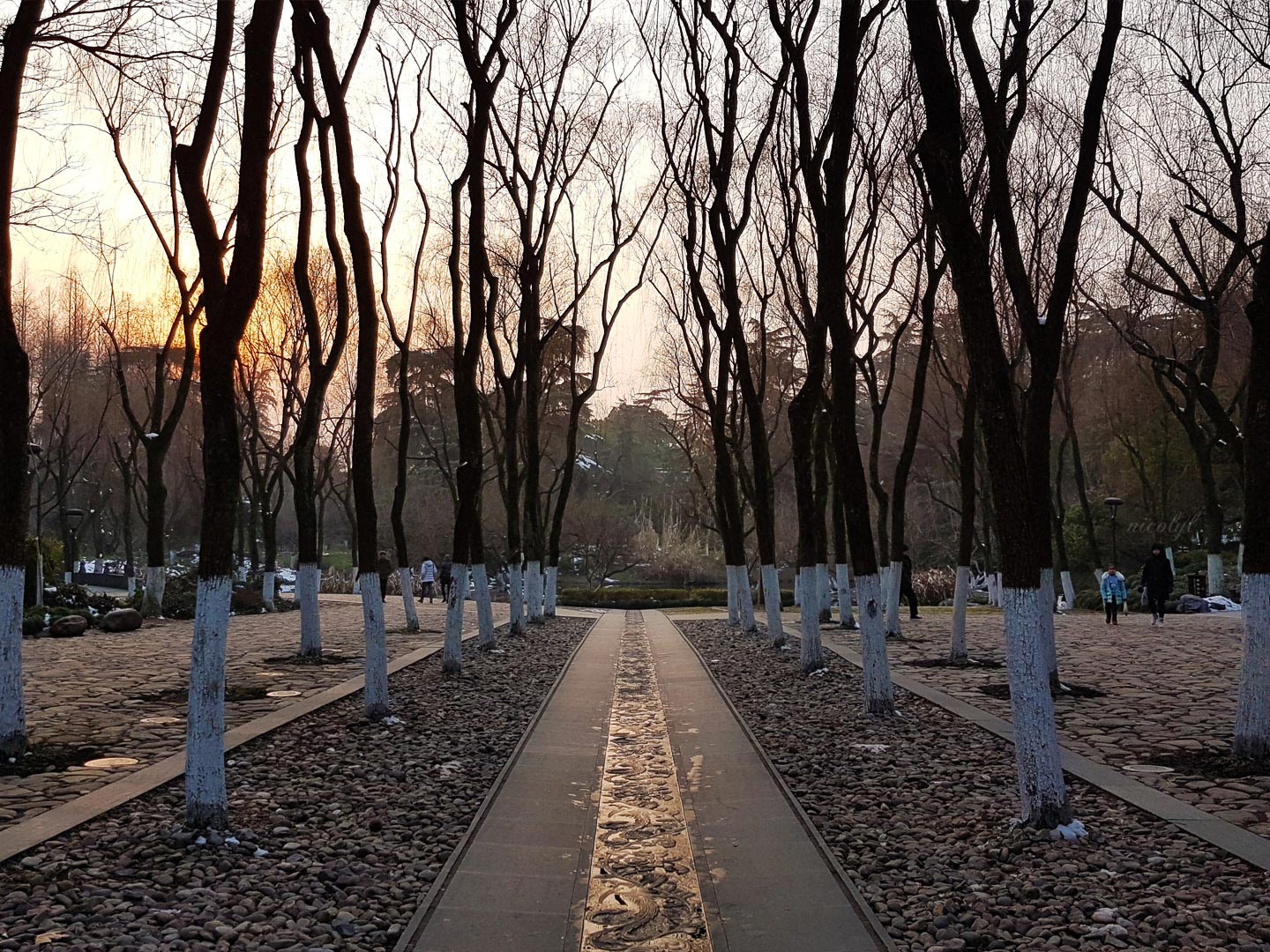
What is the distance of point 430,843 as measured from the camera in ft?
21.2

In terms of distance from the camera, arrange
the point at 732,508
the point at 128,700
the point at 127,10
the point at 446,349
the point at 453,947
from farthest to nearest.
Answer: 1. the point at 446,349
2. the point at 732,508
3. the point at 128,700
4. the point at 127,10
5. the point at 453,947

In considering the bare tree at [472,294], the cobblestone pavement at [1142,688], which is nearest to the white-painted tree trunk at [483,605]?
the bare tree at [472,294]

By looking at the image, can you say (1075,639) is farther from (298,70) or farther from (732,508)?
(298,70)

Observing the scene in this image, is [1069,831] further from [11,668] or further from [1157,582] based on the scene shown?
[1157,582]

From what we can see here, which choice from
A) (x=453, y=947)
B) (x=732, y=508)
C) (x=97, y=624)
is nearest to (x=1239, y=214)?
(x=732, y=508)

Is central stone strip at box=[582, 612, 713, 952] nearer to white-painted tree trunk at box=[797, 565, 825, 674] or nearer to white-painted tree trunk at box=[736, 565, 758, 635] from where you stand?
white-painted tree trunk at box=[797, 565, 825, 674]

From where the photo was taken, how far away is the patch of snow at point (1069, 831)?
6195mm

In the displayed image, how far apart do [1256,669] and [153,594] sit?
2366 cm

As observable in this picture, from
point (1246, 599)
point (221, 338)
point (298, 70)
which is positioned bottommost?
point (1246, 599)

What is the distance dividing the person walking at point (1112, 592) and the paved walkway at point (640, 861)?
55.5 feet

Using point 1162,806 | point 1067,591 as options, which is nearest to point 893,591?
point 1162,806

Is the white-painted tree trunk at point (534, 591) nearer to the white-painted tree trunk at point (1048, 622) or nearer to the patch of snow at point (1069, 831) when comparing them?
the white-painted tree trunk at point (1048, 622)

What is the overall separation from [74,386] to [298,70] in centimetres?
3007

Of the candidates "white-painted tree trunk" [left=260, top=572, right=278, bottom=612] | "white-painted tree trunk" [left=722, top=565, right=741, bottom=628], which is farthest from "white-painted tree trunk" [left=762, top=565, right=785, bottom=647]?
"white-painted tree trunk" [left=260, top=572, right=278, bottom=612]
